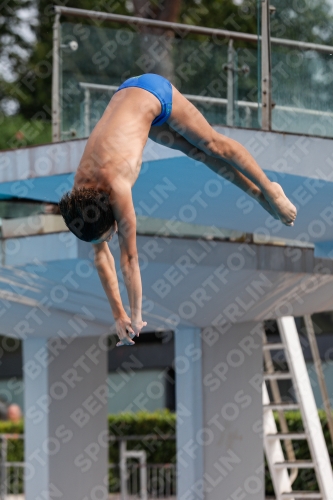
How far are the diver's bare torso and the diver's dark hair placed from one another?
6 centimetres

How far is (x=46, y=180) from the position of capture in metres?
9.49

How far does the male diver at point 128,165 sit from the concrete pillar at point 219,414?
656 cm

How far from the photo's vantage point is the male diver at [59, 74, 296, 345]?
19.1 feet

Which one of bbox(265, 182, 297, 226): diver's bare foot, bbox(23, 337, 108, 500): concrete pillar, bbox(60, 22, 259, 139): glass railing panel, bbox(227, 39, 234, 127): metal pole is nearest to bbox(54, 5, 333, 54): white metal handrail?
bbox(60, 22, 259, 139): glass railing panel

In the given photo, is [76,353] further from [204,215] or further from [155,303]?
[204,215]

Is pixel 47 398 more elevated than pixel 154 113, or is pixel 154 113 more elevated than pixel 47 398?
pixel 47 398

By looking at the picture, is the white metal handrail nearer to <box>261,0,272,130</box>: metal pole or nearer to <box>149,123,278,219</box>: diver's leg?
<box>261,0,272,130</box>: metal pole

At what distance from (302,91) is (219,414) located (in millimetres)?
5513

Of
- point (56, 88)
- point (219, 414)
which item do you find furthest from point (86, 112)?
point (219, 414)

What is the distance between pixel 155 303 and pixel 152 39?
322cm

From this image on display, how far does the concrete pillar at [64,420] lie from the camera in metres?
14.4

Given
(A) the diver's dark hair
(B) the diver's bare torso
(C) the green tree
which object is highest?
(C) the green tree

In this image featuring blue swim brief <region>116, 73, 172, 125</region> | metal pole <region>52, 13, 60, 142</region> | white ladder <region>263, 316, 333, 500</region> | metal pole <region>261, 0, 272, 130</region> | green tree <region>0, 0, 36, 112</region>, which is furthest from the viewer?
green tree <region>0, 0, 36, 112</region>

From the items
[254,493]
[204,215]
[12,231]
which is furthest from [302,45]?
[254,493]
